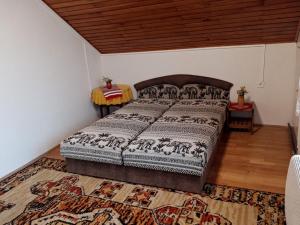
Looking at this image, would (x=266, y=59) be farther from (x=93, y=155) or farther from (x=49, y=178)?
(x=49, y=178)

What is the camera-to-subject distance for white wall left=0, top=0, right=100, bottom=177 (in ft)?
8.74

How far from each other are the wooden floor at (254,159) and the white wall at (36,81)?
15.4 inches

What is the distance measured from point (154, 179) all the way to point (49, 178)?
1141mm

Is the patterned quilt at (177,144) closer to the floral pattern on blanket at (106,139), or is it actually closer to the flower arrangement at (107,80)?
the floral pattern on blanket at (106,139)

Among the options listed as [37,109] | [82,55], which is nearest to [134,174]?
[37,109]

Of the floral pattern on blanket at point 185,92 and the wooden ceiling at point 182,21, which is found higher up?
the wooden ceiling at point 182,21

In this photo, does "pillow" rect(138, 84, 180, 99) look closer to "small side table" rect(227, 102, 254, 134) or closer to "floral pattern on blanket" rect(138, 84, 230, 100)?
"floral pattern on blanket" rect(138, 84, 230, 100)

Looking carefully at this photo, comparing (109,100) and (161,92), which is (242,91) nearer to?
(161,92)

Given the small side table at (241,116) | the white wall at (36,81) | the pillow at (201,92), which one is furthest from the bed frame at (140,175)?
the pillow at (201,92)

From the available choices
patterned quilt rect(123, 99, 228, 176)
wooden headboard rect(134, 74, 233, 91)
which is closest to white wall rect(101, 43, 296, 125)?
wooden headboard rect(134, 74, 233, 91)

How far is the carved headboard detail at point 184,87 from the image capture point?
3.74m

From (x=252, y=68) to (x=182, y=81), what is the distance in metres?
1.03

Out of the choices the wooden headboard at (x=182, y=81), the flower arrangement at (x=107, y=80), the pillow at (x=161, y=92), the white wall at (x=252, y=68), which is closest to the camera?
the white wall at (x=252, y=68)

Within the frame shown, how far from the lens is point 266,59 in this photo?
343 cm
